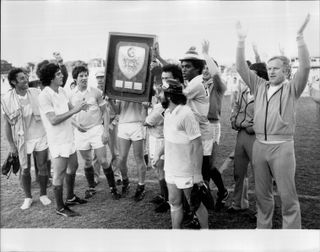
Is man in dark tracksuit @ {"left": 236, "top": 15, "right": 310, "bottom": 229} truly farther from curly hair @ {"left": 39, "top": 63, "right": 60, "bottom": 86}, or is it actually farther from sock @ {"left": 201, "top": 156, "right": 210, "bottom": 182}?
curly hair @ {"left": 39, "top": 63, "right": 60, "bottom": 86}

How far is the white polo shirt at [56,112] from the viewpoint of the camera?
261 centimetres

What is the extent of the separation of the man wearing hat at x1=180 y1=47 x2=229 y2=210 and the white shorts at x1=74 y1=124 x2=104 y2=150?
743mm

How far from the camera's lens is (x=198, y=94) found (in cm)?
240

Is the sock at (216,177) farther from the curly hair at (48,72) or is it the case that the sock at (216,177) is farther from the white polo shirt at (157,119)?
the curly hair at (48,72)

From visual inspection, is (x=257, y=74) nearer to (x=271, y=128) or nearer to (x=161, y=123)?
(x=271, y=128)

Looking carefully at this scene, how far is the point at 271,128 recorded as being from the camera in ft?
7.40

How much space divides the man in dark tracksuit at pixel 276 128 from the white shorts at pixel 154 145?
2.08ft

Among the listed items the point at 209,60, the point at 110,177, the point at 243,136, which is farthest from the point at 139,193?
the point at 209,60

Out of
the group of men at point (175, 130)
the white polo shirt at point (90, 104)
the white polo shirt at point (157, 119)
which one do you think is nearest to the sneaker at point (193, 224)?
the group of men at point (175, 130)

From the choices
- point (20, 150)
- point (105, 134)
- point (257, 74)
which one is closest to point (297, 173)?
point (257, 74)

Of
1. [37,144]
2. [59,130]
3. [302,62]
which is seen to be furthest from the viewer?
[37,144]

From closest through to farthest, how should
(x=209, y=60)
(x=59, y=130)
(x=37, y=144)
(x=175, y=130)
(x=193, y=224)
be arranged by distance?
(x=175, y=130) → (x=209, y=60) → (x=193, y=224) → (x=59, y=130) → (x=37, y=144)

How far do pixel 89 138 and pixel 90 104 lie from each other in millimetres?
266

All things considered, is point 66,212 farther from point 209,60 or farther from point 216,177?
point 209,60
